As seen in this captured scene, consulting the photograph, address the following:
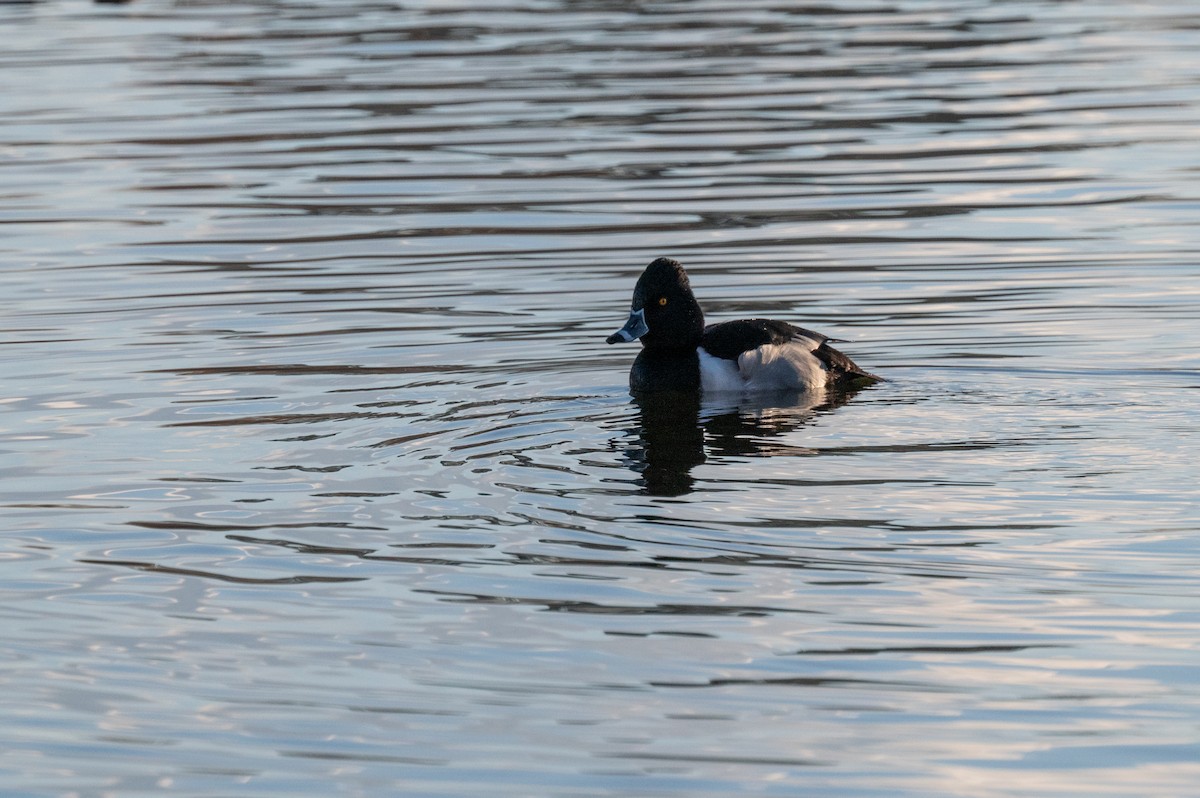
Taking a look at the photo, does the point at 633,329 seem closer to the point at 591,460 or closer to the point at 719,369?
the point at 719,369

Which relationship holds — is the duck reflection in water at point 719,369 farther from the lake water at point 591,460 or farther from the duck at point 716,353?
the lake water at point 591,460

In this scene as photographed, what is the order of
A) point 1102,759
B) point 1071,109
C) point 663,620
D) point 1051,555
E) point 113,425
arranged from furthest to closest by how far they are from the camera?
point 1071,109 → point 113,425 → point 1051,555 → point 663,620 → point 1102,759

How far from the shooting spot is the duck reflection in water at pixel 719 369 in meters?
10.4

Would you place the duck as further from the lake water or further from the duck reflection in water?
the lake water

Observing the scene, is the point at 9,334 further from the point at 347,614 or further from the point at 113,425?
the point at 347,614

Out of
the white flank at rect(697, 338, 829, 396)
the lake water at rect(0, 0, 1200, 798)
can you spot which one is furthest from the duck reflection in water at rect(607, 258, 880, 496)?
the lake water at rect(0, 0, 1200, 798)

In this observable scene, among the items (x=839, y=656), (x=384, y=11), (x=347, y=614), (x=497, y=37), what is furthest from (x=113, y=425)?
(x=384, y=11)

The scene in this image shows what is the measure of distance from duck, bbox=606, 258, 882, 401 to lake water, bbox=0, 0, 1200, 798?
0.81 feet

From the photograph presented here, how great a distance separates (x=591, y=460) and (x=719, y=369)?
1986 mm

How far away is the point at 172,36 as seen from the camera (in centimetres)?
2973

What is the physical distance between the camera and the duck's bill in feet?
36.1

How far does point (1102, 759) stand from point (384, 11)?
95.6 feet

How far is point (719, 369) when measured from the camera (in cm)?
1093

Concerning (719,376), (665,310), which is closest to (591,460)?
(719,376)
